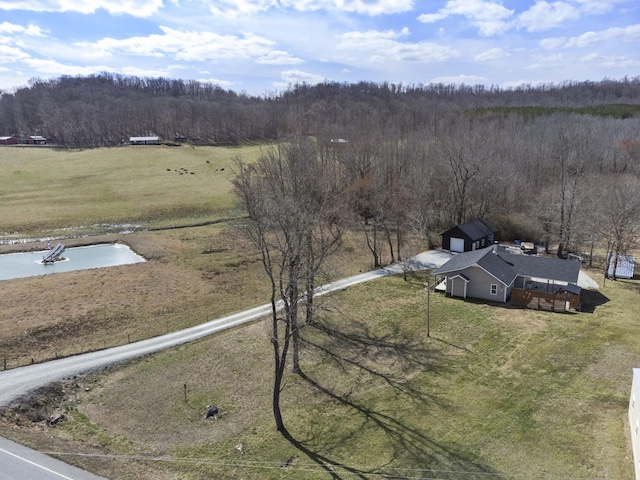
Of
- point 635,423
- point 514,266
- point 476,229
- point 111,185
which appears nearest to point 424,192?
point 476,229

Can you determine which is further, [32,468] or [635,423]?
[635,423]

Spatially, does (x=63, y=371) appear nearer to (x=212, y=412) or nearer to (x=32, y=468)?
(x=32, y=468)

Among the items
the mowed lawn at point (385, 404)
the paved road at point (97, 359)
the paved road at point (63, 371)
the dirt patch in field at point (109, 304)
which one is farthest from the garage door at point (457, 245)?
the dirt patch in field at point (109, 304)

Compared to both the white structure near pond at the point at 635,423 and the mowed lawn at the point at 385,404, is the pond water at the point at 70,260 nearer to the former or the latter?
the mowed lawn at the point at 385,404

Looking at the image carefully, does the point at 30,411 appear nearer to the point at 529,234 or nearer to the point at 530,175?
the point at 529,234

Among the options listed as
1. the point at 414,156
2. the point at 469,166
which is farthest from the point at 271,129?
the point at 469,166
